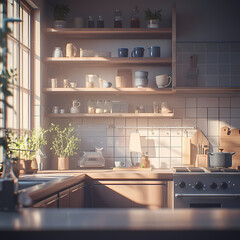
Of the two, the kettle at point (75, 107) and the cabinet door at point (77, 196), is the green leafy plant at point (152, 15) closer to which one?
the kettle at point (75, 107)

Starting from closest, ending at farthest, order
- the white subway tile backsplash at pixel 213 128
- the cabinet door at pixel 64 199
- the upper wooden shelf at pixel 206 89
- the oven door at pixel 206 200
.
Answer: the cabinet door at pixel 64 199 → the oven door at pixel 206 200 → the upper wooden shelf at pixel 206 89 → the white subway tile backsplash at pixel 213 128

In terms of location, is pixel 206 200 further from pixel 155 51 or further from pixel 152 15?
pixel 152 15

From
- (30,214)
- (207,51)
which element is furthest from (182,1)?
(30,214)

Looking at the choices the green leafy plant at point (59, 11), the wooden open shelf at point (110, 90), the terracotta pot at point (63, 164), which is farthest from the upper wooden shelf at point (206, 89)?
the green leafy plant at point (59, 11)

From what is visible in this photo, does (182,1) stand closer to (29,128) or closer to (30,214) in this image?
(29,128)

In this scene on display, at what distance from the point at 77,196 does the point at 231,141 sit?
1.82m

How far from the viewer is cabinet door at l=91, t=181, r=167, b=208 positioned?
138 inches

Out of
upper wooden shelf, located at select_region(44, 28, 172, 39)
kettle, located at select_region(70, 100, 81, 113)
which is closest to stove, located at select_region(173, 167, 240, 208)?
kettle, located at select_region(70, 100, 81, 113)

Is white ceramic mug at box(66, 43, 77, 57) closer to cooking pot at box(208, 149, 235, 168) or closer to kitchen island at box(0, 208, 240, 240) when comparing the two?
cooking pot at box(208, 149, 235, 168)

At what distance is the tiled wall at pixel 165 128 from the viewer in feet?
13.7

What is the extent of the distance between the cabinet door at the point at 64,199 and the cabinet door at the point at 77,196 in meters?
0.09

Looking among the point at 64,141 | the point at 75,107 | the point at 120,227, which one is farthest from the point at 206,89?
the point at 120,227

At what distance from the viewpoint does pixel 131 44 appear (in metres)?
4.24

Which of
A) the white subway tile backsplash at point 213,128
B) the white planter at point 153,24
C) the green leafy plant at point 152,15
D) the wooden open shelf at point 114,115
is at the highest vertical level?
the green leafy plant at point 152,15
